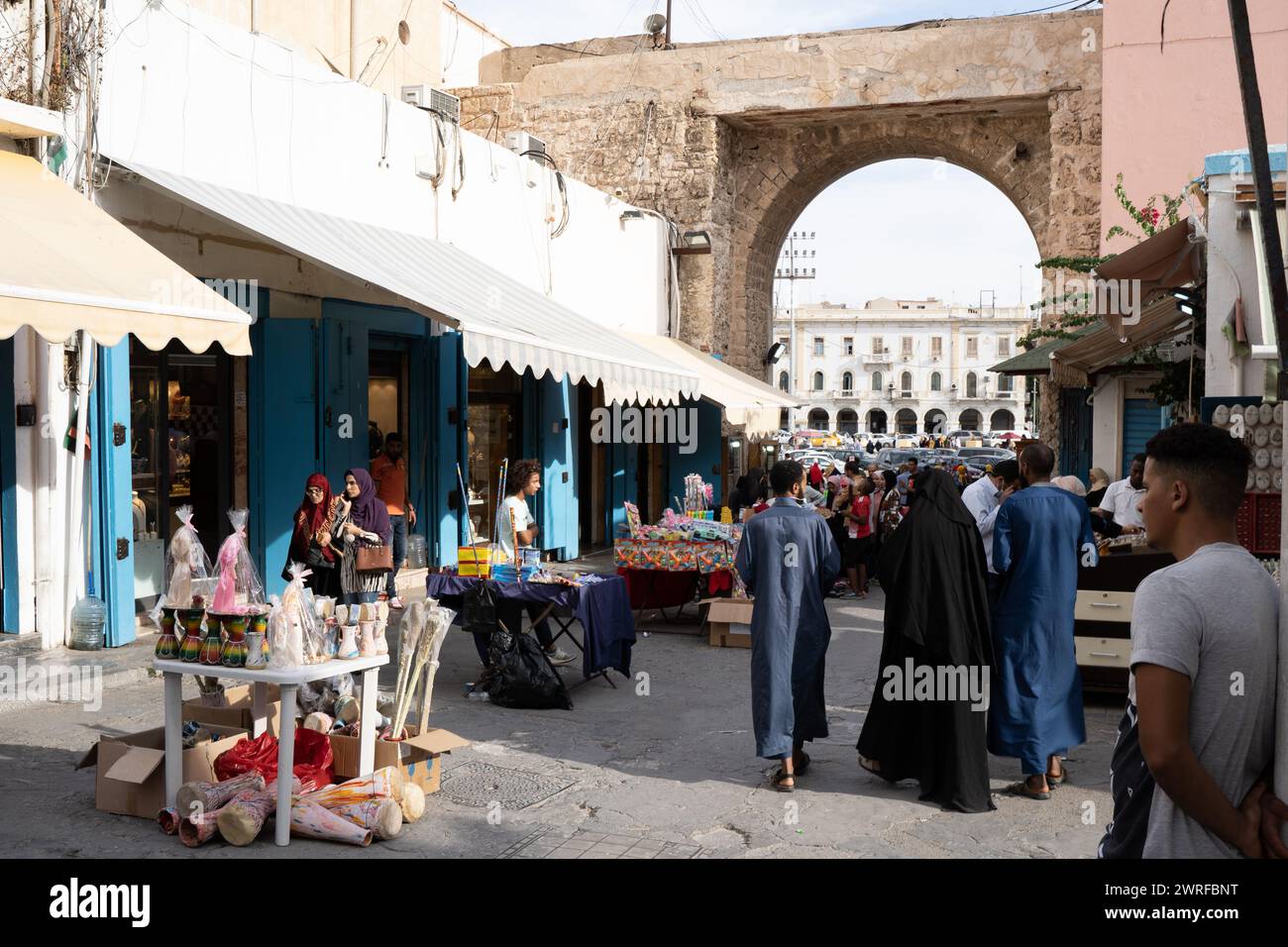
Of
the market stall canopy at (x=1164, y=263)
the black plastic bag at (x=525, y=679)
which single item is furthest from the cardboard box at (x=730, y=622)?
the market stall canopy at (x=1164, y=263)

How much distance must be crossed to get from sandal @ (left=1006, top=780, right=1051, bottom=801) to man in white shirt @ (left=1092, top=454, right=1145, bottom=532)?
5157mm

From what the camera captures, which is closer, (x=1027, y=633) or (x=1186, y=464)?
(x=1186, y=464)

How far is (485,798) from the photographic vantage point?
562cm

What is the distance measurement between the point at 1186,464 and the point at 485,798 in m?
3.95

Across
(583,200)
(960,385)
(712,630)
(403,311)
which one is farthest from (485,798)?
(960,385)

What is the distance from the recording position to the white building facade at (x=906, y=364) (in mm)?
87375

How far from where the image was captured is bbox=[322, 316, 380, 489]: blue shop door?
1074 cm

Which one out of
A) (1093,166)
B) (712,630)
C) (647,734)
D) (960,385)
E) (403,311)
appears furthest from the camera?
(960,385)

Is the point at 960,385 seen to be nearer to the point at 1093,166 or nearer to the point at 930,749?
the point at 1093,166

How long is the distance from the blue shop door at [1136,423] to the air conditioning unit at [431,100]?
32.5 feet

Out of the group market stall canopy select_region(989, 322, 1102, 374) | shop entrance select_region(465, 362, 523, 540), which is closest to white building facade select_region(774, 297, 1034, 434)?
market stall canopy select_region(989, 322, 1102, 374)

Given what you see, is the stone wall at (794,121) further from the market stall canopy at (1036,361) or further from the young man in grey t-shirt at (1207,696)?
the young man in grey t-shirt at (1207,696)

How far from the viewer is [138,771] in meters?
5.12

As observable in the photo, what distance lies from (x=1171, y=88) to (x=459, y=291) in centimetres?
1191
